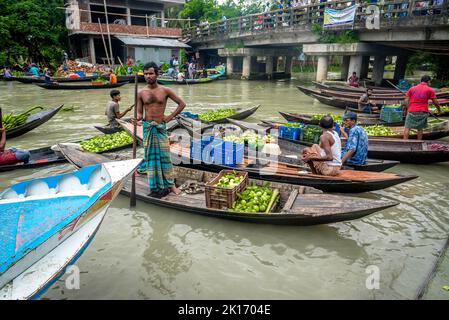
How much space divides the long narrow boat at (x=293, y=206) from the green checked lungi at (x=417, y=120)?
4604mm

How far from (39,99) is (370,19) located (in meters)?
18.3

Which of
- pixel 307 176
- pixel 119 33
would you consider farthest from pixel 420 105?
pixel 119 33

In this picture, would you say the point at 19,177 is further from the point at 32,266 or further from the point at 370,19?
the point at 370,19

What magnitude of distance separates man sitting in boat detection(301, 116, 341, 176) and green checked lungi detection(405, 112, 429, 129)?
12.2 ft

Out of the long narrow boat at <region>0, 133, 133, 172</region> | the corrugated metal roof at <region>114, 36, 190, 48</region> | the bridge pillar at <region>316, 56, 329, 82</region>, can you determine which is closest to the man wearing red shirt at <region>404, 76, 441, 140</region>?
the long narrow boat at <region>0, 133, 133, 172</region>

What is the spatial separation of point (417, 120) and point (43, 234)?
816 cm

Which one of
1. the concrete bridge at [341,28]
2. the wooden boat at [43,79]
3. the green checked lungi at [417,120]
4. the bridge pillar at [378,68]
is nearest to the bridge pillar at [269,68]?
the concrete bridge at [341,28]

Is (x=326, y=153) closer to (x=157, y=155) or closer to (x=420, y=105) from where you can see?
(x=157, y=155)

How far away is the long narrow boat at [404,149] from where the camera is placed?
6.75 metres

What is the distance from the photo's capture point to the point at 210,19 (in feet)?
107

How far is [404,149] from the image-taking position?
→ 7.24 m

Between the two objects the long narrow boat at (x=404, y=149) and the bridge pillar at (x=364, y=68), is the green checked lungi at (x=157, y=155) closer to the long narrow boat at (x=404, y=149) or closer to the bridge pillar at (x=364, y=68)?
the long narrow boat at (x=404, y=149)

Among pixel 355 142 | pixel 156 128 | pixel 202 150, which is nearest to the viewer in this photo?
pixel 156 128

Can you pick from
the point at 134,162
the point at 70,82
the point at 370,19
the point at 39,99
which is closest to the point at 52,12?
the point at 70,82
